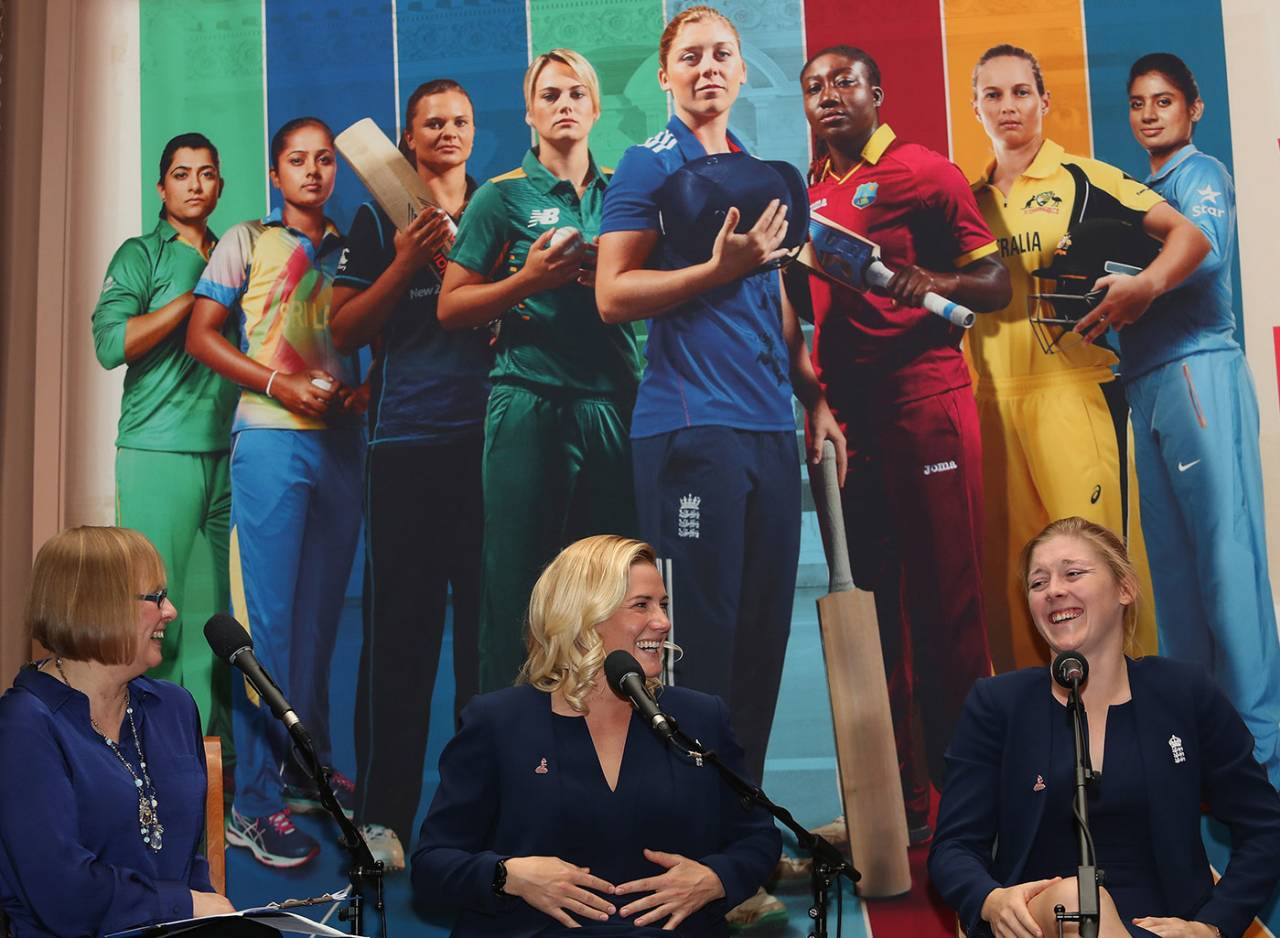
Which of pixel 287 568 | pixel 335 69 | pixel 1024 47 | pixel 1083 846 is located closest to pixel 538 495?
pixel 287 568

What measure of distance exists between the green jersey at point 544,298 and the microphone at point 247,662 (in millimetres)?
1683

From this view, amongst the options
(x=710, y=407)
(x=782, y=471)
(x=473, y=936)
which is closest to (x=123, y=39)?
(x=710, y=407)

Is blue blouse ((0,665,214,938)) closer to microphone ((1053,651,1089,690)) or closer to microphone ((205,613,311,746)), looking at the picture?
microphone ((205,613,311,746))

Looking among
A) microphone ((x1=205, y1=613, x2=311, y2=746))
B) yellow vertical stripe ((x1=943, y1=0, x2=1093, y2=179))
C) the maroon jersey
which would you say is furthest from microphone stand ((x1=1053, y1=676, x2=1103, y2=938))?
yellow vertical stripe ((x1=943, y1=0, x2=1093, y2=179))

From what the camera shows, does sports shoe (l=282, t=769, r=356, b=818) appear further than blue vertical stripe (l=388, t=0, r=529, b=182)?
No

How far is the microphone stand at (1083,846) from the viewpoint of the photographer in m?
2.03

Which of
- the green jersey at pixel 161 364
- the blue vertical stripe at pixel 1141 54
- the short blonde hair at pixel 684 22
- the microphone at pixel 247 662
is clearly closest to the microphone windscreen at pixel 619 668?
the microphone at pixel 247 662

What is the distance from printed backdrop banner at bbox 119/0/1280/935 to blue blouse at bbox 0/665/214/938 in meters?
1.21

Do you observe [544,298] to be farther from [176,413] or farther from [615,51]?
[176,413]

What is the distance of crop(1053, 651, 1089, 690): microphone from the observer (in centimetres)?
221

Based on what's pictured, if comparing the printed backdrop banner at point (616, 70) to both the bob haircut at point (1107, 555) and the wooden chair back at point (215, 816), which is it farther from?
the bob haircut at point (1107, 555)

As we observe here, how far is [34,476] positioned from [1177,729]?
3.28m

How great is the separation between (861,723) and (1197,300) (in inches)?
60.8

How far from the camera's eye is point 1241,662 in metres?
3.67
